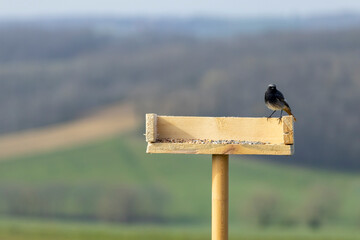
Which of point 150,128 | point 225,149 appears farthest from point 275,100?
point 150,128

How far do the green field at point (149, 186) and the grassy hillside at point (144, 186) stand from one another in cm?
9

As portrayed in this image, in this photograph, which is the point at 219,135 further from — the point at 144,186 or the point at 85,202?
the point at 144,186

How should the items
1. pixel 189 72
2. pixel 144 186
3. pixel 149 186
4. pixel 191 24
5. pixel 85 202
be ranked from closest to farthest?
1. pixel 85 202
2. pixel 144 186
3. pixel 149 186
4. pixel 189 72
5. pixel 191 24

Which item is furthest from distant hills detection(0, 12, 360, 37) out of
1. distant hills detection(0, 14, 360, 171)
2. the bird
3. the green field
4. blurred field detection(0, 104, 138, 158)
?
the bird

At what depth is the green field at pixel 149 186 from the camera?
219 ft

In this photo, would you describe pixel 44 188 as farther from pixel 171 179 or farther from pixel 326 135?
pixel 326 135

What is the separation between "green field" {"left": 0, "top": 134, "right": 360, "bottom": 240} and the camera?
2623 inches

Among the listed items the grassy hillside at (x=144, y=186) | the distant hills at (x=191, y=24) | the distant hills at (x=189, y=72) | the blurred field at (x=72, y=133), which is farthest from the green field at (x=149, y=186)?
the distant hills at (x=191, y=24)

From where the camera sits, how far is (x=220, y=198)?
791 cm

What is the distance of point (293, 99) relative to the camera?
93188mm

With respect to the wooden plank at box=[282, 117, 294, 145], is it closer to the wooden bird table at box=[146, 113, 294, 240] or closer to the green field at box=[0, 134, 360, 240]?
the wooden bird table at box=[146, 113, 294, 240]

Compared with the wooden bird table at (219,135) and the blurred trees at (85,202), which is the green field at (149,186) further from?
the wooden bird table at (219,135)

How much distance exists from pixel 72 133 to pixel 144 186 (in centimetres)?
1809

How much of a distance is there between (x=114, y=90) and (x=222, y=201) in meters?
101
